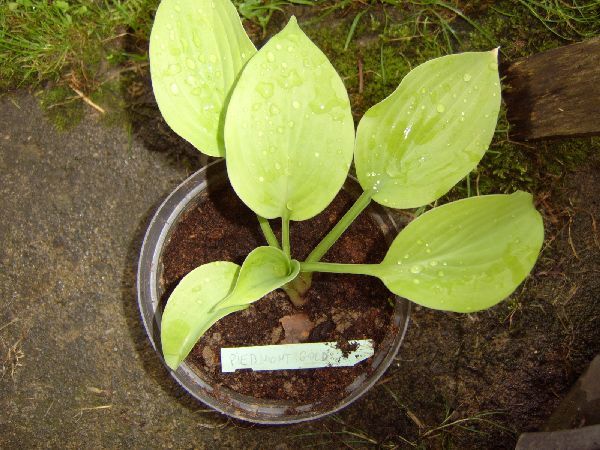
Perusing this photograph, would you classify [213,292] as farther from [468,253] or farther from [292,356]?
[468,253]

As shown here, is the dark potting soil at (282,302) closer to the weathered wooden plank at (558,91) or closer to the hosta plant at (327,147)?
the hosta plant at (327,147)

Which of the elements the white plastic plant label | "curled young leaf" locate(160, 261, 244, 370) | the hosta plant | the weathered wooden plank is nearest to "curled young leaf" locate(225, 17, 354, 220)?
the hosta plant

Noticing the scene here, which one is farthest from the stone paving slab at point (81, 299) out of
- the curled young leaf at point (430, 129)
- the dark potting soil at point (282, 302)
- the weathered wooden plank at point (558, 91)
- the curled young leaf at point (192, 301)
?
the weathered wooden plank at point (558, 91)

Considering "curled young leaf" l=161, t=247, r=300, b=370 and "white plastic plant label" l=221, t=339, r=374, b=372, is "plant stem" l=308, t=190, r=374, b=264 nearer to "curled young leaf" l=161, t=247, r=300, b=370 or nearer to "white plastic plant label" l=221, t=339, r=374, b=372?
"curled young leaf" l=161, t=247, r=300, b=370

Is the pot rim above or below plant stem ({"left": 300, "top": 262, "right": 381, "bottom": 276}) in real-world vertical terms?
below

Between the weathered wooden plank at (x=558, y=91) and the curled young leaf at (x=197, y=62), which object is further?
the weathered wooden plank at (x=558, y=91)

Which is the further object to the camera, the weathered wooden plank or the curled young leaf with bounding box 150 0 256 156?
the weathered wooden plank
